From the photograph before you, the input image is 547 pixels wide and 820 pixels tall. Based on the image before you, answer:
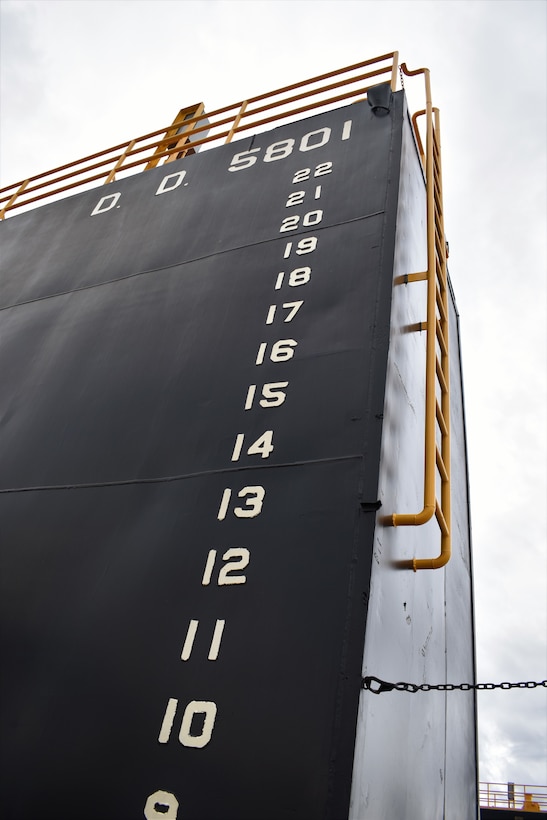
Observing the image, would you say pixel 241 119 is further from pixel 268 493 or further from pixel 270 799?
pixel 270 799

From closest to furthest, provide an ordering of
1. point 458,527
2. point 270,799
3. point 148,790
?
point 270,799 → point 148,790 → point 458,527

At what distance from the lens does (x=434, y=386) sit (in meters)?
3.21

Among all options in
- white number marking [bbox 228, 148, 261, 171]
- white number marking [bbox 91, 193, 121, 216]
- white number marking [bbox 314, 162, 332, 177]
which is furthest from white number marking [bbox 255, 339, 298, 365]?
white number marking [bbox 91, 193, 121, 216]

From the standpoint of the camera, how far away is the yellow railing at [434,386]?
2.86 m

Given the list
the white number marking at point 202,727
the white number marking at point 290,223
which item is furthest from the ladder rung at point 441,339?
the white number marking at point 202,727

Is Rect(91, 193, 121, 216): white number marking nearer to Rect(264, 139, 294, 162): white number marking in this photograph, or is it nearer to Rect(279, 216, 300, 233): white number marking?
Rect(264, 139, 294, 162): white number marking

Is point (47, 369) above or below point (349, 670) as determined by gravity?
above

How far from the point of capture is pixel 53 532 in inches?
133

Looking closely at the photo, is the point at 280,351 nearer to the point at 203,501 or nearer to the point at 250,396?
the point at 250,396

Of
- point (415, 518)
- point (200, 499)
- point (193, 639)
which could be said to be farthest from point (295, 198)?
point (193, 639)

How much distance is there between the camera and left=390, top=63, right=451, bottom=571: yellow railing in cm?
286

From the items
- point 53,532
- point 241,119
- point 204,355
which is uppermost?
point 241,119

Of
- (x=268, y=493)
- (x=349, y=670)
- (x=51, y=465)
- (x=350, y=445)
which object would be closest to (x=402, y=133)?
(x=350, y=445)

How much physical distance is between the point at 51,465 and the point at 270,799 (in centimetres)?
242
